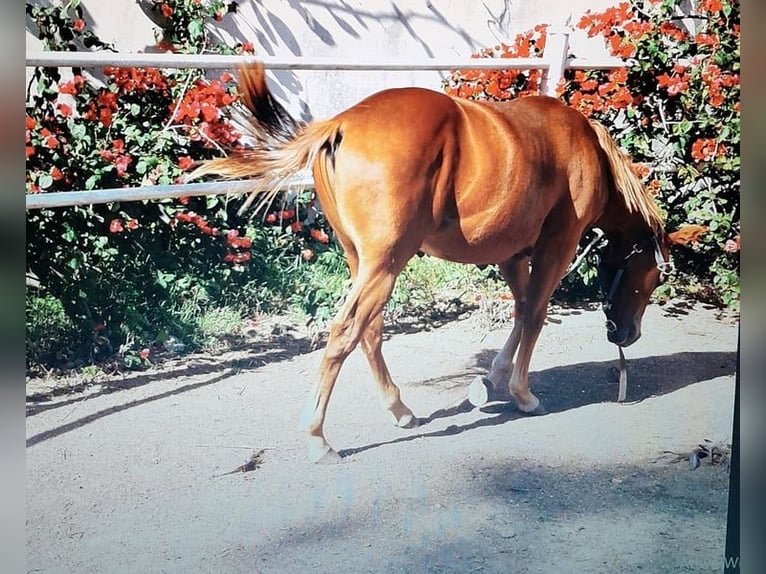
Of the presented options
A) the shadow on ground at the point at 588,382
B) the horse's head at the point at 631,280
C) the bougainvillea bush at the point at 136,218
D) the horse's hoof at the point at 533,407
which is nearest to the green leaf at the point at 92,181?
the bougainvillea bush at the point at 136,218

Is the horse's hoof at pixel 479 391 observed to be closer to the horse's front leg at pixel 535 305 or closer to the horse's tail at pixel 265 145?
the horse's front leg at pixel 535 305

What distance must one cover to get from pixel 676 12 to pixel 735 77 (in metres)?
0.37

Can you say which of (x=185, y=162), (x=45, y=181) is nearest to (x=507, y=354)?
(x=185, y=162)

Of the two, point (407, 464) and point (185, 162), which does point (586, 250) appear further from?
point (185, 162)

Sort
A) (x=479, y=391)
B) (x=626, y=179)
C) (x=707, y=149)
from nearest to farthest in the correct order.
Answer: (x=479, y=391) < (x=626, y=179) < (x=707, y=149)

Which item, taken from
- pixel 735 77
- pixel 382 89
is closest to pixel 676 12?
pixel 735 77

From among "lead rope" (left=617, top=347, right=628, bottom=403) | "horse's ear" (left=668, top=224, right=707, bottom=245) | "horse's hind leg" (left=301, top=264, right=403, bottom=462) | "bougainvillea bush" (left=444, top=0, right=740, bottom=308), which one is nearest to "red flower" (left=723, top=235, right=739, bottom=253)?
"bougainvillea bush" (left=444, top=0, right=740, bottom=308)

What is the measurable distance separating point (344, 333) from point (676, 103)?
5.66 feet

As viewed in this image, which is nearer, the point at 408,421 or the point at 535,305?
the point at 408,421

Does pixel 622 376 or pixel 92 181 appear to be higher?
pixel 92 181

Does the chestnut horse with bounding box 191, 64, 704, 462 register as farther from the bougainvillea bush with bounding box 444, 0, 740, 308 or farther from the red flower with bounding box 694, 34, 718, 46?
the red flower with bounding box 694, 34, 718, 46

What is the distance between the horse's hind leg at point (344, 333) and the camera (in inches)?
130

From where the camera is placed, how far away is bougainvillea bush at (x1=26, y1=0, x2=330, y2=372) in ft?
10.0

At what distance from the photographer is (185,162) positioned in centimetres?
321
